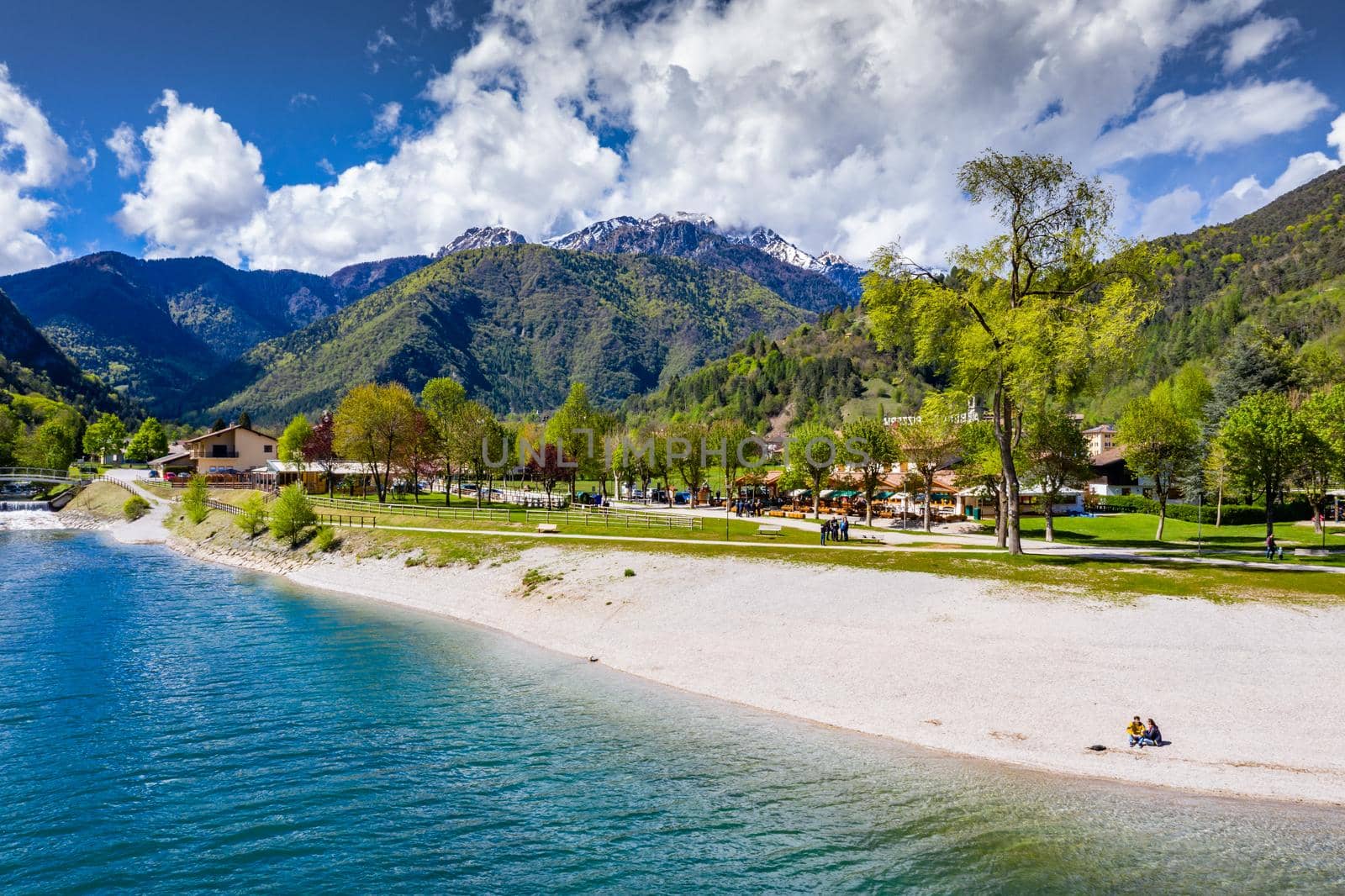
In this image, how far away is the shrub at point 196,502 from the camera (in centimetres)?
8094

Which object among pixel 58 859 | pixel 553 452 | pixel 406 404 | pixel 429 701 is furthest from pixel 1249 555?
pixel 406 404

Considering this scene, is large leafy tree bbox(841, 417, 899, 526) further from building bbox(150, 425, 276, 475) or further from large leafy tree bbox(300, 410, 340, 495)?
building bbox(150, 425, 276, 475)

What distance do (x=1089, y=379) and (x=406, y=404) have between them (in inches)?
2849

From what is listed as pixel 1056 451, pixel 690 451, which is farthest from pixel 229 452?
pixel 1056 451

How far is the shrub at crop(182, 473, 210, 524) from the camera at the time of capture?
266ft

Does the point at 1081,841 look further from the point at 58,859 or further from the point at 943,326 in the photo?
the point at 943,326

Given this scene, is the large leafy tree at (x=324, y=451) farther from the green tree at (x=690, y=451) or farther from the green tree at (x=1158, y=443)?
the green tree at (x=1158, y=443)

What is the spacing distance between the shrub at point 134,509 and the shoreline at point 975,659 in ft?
258

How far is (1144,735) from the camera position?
19281 millimetres

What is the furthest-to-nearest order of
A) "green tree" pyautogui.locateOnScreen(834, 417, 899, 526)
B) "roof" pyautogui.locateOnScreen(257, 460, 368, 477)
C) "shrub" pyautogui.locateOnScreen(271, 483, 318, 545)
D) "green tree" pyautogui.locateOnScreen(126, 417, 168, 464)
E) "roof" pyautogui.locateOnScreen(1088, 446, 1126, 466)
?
"green tree" pyautogui.locateOnScreen(126, 417, 168, 464)
"roof" pyautogui.locateOnScreen(257, 460, 368, 477)
"roof" pyautogui.locateOnScreen(1088, 446, 1126, 466)
"green tree" pyautogui.locateOnScreen(834, 417, 899, 526)
"shrub" pyautogui.locateOnScreen(271, 483, 318, 545)

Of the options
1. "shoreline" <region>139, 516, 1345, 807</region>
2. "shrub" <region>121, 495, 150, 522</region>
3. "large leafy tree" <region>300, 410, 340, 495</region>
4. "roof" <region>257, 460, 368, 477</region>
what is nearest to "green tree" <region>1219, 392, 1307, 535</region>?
"shoreline" <region>139, 516, 1345, 807</region>

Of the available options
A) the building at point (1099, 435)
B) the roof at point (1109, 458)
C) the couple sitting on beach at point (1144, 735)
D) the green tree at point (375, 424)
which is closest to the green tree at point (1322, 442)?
the couple sitting on beach at point (1144, 735)

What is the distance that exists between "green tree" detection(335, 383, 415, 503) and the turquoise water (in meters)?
56.1

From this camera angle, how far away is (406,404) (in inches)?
3388
